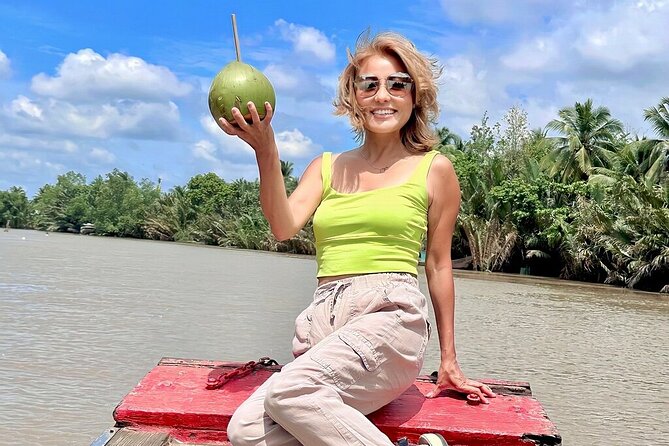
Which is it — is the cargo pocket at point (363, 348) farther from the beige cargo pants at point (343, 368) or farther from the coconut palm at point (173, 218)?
the coconut palm at point (173, 218)

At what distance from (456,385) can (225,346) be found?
474 centimetres

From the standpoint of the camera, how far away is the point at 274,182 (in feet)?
8.15

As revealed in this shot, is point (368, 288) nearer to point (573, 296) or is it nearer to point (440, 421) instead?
point (440, 421)

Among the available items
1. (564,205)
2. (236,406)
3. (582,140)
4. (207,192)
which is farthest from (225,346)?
(207,192)

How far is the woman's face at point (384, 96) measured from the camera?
9.09 feet

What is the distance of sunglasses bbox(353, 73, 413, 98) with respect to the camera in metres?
2.77

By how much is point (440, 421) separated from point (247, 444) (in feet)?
2.06

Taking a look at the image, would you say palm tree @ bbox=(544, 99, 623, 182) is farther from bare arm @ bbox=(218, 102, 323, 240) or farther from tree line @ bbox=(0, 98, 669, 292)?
bare arm @ bbox=(218, 102, 323, 240)

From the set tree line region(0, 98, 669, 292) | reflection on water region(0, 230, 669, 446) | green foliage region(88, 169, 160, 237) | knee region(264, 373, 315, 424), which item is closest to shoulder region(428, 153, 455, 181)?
knee region(264, 373, 315, 424)

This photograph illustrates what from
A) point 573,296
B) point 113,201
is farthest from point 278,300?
point 113,201

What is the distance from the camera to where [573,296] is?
60.8 ft

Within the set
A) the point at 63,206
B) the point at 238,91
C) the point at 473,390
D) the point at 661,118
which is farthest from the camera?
the point at 63,206

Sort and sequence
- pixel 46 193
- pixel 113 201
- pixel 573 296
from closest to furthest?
pixel 573 296, pixel 113 201, pixel 46 193

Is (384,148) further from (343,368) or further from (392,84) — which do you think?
(343,368)
